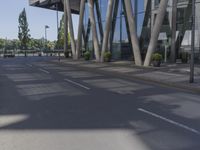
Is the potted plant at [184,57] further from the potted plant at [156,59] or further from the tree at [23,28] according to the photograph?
the tree at [23,28]

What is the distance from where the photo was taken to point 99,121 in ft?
30.0

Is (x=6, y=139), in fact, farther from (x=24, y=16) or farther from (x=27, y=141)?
(x=24, y=16)

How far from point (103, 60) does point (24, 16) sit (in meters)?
79.1

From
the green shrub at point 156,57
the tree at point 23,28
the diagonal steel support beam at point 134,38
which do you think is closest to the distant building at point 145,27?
the diagonal steel support beam at point 134,38

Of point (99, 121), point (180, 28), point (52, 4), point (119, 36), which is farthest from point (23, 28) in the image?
point (99, 121)

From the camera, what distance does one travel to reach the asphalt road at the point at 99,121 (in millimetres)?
7062

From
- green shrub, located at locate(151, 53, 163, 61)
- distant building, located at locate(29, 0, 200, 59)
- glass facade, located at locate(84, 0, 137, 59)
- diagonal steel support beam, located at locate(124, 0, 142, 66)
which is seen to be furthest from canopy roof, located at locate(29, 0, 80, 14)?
green shrub, located at locate(151, 53, 163, 61)

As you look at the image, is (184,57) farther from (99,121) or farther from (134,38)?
(99,121)

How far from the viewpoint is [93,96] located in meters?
14.0

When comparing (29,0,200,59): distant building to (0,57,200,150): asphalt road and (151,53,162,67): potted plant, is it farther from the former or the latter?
(0,57,200,150): asphalt road

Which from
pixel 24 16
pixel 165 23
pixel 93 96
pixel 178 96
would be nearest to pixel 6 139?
pixel 93 96

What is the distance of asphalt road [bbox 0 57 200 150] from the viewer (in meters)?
7.06

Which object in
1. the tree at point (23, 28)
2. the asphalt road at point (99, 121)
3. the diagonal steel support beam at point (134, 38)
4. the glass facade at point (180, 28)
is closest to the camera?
the asphalt road at point (99, 121)

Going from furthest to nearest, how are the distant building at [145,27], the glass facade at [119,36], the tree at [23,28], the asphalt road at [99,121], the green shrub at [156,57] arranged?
1. the tree at [23,28]
2. the glass facade at [119,36]
3. the distant building at [145,27]
4. the green shrub at [156,57]
5. the asphalt road at [99,121]
